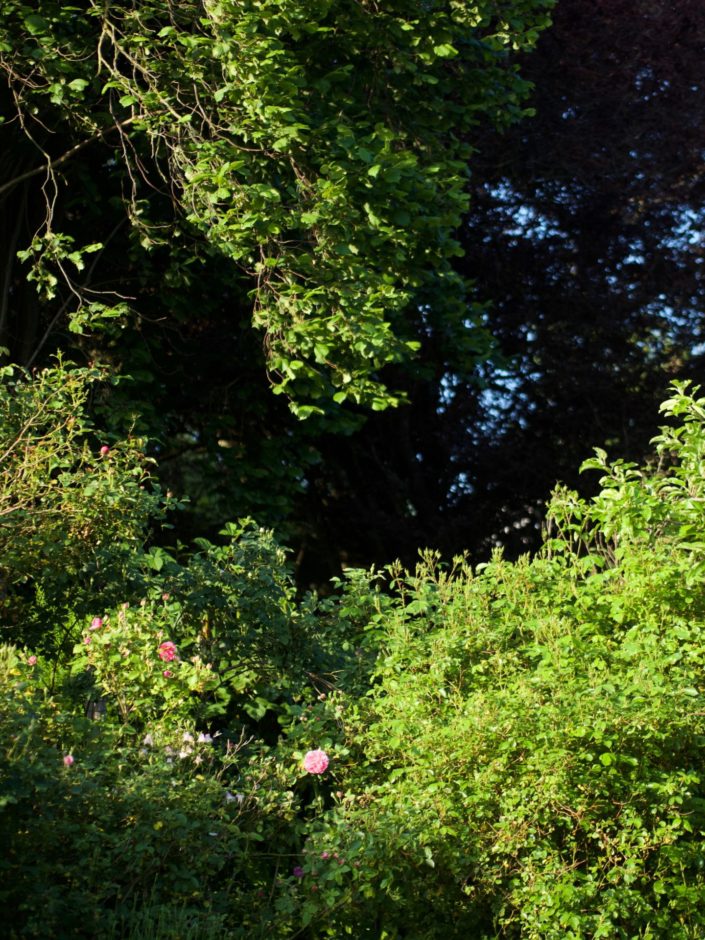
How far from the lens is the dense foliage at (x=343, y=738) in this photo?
4004mm

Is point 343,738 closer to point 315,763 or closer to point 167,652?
point 315,763

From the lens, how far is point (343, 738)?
5.02 m

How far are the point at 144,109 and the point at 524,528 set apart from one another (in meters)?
5.17

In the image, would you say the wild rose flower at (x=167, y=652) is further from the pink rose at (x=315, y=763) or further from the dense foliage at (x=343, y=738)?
the pink rose at (x=315, y=763)

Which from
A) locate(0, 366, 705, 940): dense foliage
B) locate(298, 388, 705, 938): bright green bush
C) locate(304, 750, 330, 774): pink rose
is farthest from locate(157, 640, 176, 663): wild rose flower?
locate(298, 388, 705, 938): bright green bush

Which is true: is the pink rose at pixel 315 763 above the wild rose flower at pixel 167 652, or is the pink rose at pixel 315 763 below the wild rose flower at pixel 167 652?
below

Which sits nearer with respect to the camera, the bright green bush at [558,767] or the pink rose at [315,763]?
the bright green bush at [558,767]

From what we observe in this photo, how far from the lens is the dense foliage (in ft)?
13.1

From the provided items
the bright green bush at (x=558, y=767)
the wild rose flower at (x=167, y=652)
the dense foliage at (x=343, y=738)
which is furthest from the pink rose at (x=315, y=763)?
the wild rose flower at (x=167, y=652)

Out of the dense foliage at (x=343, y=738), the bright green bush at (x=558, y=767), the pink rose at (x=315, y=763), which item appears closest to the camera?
the dense foliage at (x=343, y=738)

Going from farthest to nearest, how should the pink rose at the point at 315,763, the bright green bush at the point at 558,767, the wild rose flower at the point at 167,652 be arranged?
the wild rose flower at the point at 167,652 → the pink rose at the point at 315,763 → the bright green bush at the point at 558,767

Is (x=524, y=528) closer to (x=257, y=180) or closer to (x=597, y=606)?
(x=257, y=180)

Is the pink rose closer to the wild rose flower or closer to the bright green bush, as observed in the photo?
the bright green bush

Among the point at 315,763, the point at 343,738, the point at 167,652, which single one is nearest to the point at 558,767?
the point at 315,763
